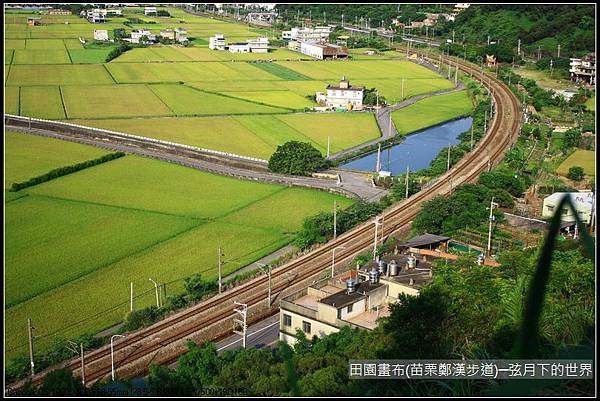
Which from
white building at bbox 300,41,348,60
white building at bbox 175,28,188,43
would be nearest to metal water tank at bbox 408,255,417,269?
white building at bbox 300,41,348,60

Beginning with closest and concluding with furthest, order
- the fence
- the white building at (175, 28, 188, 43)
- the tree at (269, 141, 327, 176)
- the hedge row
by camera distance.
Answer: the hedge row < the tree at (269, 141, 327, 176) < the fence < the white building at (175, 28, 188, 43)

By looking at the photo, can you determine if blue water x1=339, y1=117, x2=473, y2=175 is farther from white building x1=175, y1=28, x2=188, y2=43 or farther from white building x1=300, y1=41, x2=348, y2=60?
white building x1=175, y1=28, x2=188, y2=43

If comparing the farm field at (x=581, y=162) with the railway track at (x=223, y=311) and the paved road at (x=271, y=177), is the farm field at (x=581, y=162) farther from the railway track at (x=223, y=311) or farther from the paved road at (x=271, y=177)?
the paved road at (x=271, y=177)

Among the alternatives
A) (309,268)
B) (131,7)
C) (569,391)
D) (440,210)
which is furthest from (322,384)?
(131,7)

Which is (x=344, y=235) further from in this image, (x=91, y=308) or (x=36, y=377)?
(x=36, y=377)

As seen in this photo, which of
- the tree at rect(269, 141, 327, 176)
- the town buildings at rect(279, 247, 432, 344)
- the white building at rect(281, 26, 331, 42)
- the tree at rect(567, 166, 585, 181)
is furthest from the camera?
the white building at rect(281, 26, 331, 42)

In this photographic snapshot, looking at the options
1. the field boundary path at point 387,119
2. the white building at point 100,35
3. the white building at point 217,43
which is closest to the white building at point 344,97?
the field boundary path at point 387,119
